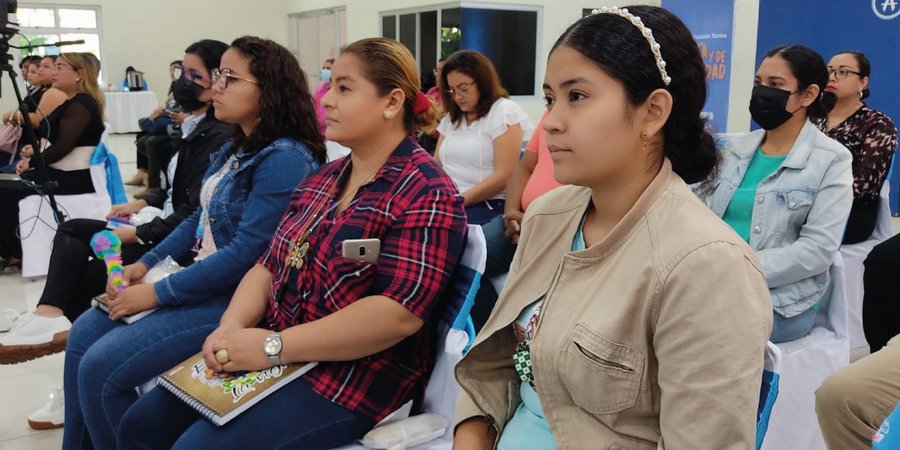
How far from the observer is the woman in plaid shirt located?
1.47 metres

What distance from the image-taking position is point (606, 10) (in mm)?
1107

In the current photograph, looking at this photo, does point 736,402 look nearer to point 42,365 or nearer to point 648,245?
point 648,245

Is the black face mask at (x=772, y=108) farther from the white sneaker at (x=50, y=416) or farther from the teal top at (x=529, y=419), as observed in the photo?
the white sneaker at (x=50, y=416)

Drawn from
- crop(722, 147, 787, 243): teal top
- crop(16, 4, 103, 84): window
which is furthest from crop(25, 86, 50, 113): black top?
crop(16, 4, 103, 84): window

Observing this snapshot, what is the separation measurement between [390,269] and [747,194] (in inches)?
53.1

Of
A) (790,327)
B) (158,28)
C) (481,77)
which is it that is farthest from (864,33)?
(158,28)

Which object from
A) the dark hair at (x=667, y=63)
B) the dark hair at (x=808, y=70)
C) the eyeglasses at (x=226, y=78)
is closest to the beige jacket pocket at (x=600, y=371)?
the dark hair at (x=667, y=63)

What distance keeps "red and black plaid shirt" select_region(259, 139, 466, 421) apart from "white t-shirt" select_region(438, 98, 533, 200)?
1826mm

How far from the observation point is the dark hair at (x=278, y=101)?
7.01 feet

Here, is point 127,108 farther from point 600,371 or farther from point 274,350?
point 600,371

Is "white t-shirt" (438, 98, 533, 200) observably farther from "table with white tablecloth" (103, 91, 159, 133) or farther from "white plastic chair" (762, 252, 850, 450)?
"table with white tablecloth" (103, 91, 159, 133)

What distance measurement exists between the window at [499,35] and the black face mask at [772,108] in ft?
26.2

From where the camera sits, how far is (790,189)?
217 cm

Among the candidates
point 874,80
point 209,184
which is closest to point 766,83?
point 209,184
